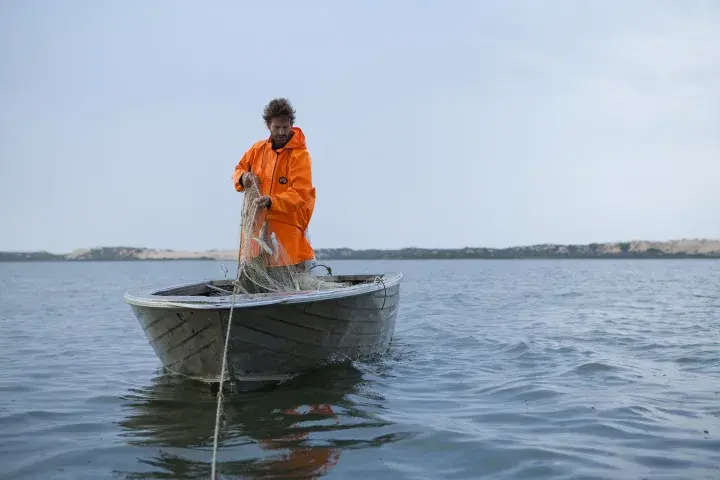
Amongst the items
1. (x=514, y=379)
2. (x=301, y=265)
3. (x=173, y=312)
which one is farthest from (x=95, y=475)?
(x=514, y=379)

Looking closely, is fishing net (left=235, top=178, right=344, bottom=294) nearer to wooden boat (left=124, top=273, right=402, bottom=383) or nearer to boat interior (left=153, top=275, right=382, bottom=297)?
boat interior (left=153, top=275, right=382, bottom=297)

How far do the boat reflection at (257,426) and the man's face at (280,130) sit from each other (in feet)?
8.32

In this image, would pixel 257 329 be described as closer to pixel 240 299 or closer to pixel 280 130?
pixel 240 299

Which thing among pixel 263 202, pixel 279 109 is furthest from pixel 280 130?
pixel 263 202

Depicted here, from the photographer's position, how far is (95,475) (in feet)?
15.1

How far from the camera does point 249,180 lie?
24.9 feet

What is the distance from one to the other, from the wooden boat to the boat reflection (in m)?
0.25

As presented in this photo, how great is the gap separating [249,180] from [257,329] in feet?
6.43

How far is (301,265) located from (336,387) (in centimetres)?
162

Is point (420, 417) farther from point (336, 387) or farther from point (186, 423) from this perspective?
point (186, 423)

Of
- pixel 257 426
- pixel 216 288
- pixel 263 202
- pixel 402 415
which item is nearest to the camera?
pixel 257 426

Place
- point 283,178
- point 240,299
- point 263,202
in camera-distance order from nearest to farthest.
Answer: point 240,299 < point 263,202 < point 283,178

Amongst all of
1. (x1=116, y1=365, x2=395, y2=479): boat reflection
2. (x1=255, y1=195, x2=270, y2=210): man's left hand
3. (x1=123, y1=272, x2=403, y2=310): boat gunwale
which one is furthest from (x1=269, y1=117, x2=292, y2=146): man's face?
(x1=116, y1=365, x2=395, y2=479): boat reflection

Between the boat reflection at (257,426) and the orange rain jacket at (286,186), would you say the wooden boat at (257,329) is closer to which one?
the boat reflection at (257,426)
